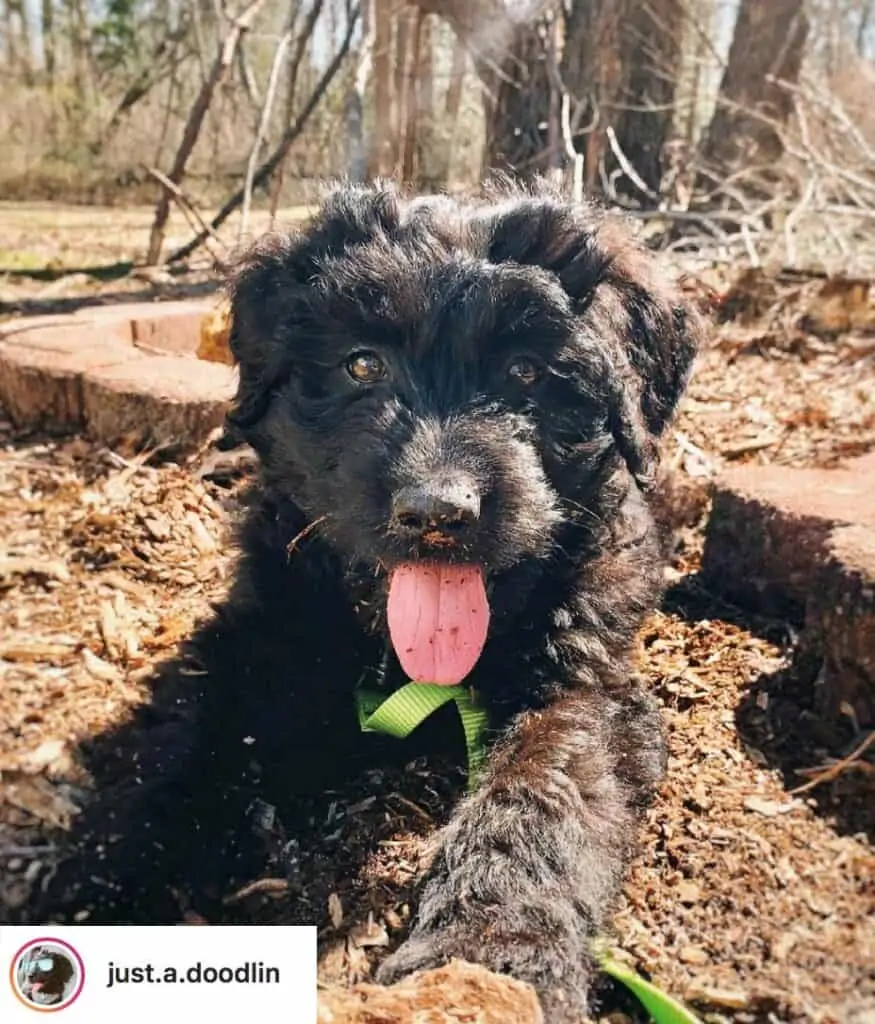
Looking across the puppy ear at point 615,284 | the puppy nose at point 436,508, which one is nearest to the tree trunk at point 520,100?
the puppy ear at point 615,284

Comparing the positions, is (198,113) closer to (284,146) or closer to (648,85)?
(284,146)

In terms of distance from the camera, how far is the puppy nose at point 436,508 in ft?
6.22

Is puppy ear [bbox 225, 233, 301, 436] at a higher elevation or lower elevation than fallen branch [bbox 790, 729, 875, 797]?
higher

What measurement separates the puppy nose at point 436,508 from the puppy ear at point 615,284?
1.82 ft

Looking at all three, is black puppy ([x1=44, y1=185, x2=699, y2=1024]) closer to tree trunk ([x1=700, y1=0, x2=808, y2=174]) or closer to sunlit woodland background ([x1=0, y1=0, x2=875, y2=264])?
sunlit woodland background ([x1=0, y1=0, x2=875, y2=264])

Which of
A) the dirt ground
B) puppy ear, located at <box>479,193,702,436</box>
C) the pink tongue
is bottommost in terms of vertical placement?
the dirt ground

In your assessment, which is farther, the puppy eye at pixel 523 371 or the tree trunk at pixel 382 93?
the tree trunk at pixel 382 93

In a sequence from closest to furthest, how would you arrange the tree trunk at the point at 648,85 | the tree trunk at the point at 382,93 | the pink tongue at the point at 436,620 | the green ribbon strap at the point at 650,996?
the green ribbon strap at the point at 650,996 < the pink tongue at the point at 436,620 < the tree trunk at the point at 382,93 < the tree trunk at the point at 648,85

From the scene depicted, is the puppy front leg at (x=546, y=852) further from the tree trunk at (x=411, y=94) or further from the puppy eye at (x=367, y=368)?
the tree trunk at (x=411, y=94)

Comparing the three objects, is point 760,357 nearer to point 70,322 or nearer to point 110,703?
point 70,322

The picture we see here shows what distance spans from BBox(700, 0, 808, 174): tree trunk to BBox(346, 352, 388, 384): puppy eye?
4985mm

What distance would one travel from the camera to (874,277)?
213 inches

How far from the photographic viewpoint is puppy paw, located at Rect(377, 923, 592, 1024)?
1.64 m

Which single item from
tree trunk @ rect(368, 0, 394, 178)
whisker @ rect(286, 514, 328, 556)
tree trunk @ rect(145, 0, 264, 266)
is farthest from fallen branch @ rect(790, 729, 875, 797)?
tree trunk @ rect(145, 0, 264, 266)
